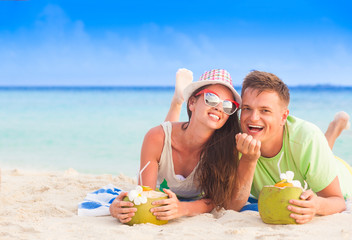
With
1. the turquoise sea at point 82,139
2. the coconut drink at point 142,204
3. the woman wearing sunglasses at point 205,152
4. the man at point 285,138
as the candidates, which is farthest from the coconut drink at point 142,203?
the turquoise sea at point 82,139

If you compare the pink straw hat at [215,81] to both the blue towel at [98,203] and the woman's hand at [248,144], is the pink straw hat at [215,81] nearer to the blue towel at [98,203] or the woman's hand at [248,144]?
the woman's hand at [248,144]

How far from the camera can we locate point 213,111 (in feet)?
11.7

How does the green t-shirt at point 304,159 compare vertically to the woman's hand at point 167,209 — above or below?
above

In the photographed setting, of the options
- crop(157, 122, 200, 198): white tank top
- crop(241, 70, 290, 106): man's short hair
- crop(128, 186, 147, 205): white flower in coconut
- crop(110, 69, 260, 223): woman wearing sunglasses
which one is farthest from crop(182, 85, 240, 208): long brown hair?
crop(128, 186, 147, 205): white flower in coconut

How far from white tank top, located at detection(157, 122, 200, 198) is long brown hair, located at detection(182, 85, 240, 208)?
12cm

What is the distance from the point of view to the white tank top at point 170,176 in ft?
12.6

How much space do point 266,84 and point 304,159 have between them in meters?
0.79

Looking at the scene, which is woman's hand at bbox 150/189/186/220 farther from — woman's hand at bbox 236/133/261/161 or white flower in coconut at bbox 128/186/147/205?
woman's hand at bbox 236/133/261/161

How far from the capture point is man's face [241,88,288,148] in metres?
3.53

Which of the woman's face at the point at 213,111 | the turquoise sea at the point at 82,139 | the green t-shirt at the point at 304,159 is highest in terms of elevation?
the woman's face at the point at 213,111

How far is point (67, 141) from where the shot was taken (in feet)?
35.9

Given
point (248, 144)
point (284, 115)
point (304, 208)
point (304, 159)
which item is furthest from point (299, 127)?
point (304, 208)

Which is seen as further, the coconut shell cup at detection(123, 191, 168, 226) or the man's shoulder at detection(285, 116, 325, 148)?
the man's shoulder at detection(285, 116, 325, 148)

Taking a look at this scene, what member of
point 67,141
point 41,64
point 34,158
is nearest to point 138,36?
point 41,64
